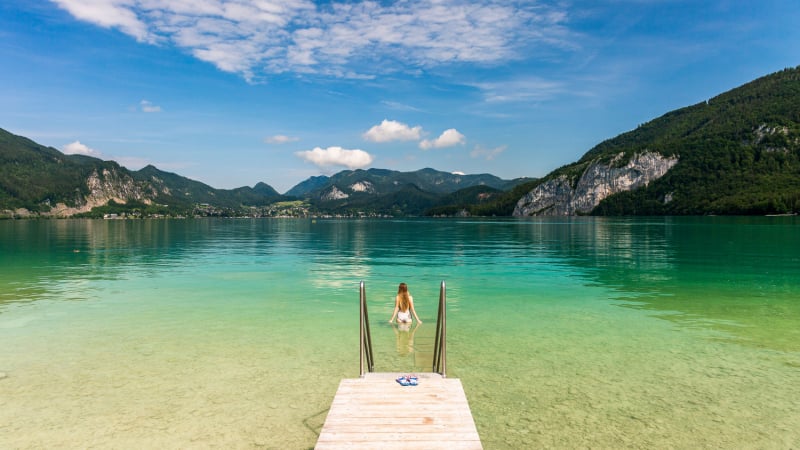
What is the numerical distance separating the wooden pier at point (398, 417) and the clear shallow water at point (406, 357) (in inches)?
88.4

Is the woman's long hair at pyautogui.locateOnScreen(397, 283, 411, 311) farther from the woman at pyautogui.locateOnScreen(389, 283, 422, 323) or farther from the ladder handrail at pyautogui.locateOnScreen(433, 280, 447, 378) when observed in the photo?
the ladder handrail at pyautogui.locateOnScreen(433, 280, 447, 378)

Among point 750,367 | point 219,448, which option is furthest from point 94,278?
point 750,367

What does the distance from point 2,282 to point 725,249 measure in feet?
278

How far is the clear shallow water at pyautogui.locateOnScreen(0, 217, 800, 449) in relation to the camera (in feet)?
37.4

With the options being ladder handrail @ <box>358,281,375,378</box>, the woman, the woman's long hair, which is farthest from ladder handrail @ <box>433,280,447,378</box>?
the woman's long hair

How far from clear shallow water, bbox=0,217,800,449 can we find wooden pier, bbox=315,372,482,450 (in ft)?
7.37

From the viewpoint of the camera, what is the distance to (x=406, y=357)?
58.6 ft

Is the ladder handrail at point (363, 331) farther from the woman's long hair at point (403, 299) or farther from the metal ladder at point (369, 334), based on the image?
the woman's long hair at point (403, 299)

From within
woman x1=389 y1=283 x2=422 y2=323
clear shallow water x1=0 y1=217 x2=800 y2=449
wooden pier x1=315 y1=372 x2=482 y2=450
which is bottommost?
clear shallow water x1=0 y1=217 x2=800 y2=449

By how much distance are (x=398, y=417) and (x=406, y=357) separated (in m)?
9.29

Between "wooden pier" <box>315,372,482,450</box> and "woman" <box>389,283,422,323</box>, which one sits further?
"woman" <box>389,283,422,323</box>

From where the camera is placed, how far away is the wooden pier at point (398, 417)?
779cm

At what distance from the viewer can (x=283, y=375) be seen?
50.6 feet

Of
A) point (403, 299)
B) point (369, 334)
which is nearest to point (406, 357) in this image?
point (369, 334)
